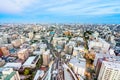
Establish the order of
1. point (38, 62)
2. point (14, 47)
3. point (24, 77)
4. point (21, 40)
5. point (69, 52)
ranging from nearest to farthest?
point (24, 77) → point (38, 62) → point (69, 52) → point (14, 47) → point (21, 40)

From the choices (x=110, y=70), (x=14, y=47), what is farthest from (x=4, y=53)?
(x=110, y=70)

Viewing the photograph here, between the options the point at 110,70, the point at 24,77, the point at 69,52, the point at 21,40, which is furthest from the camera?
the point at 21,40

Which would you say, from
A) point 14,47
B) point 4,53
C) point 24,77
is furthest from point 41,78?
point 14,47

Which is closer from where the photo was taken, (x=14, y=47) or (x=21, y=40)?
(x=14, y=47)

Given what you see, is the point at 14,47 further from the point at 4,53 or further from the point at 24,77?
the point at 24,77

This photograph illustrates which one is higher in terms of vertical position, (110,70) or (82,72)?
(110,70)

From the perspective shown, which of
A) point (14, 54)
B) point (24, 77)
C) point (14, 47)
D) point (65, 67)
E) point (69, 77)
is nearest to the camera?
point (69, 77)

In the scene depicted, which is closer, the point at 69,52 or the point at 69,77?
the point at 69,77

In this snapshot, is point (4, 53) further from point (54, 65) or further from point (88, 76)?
point (88, 76)

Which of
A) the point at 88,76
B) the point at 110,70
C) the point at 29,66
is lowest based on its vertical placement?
the point at 88,76
